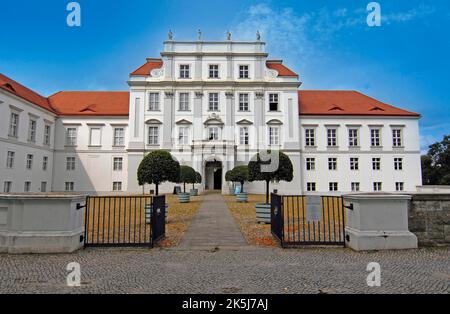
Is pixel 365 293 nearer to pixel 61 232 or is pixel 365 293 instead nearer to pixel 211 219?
pixel 61 232

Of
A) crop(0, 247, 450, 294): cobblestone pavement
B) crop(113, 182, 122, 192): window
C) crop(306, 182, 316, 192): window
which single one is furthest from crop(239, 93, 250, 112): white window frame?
crop(0, 247, 450, 294): cobblestone pavement

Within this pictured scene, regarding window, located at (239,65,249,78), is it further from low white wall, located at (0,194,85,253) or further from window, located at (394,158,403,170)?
low white wall, located at (0,194,85,253)

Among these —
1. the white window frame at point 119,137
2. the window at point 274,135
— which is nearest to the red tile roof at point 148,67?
the white window frame at point 119,137

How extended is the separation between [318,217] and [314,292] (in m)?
2.87

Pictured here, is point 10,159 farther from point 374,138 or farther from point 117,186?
point 374,138

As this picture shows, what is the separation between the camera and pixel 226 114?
108ft

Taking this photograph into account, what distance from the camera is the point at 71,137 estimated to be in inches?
1291

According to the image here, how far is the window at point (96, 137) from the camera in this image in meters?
32.9

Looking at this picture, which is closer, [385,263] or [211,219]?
[385,263]

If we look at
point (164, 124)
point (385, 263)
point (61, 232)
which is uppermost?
point (164, 124)

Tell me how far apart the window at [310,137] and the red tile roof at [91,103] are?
826 inches
